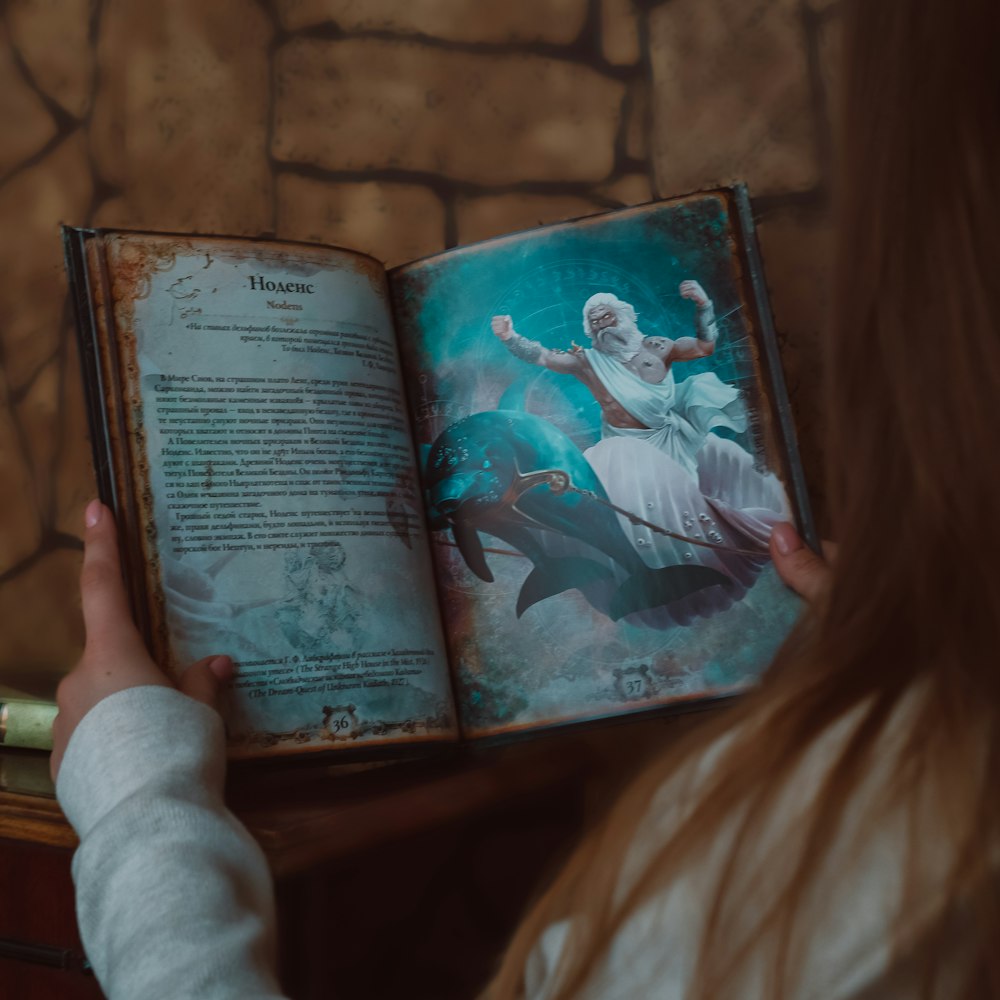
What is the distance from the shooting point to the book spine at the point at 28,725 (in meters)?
0.70

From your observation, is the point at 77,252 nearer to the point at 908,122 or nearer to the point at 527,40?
the point at 908,122

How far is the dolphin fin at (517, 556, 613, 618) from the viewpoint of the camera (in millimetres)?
787

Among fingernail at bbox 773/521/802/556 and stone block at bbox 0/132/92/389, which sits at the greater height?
stone block at bbox 0/132/92/389

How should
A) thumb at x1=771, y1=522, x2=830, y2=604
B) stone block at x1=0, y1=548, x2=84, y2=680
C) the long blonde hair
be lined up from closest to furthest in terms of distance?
the long blonde hair
thumb at x1=771, y1=522, x2=830, y2=604
stone block at x1=0, y1=548, x2=84, y2=680

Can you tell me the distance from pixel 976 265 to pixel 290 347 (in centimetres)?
48

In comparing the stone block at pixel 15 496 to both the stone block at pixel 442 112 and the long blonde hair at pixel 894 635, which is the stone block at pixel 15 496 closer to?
the stone block at pixel 442 112

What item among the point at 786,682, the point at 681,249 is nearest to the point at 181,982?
the point at 786,682

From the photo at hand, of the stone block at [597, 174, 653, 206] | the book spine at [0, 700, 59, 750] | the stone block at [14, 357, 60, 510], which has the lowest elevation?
the book spine at [0, 700, 59, 750]

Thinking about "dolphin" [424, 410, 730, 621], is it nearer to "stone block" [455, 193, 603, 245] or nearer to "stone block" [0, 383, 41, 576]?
"stone block" [455, 193, 603, 245]

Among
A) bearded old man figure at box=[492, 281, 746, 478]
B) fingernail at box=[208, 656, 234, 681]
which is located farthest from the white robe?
fingernail at box=[208, 656, 234, 681]

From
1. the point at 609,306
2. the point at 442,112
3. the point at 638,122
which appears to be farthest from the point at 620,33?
the point at 609,306

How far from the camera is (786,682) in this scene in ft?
1.44

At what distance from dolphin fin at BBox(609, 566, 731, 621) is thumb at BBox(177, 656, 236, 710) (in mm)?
287

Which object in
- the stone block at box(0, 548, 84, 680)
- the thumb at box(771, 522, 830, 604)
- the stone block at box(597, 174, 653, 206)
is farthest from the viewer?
the stone block at box(0, 548, 84, 680)
